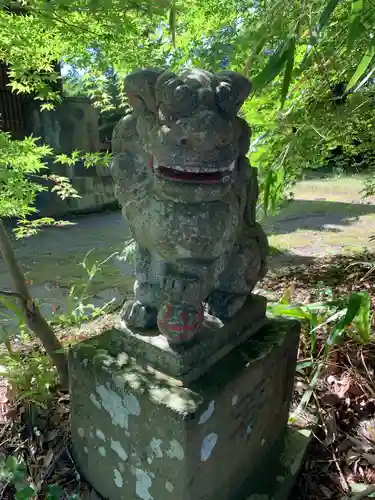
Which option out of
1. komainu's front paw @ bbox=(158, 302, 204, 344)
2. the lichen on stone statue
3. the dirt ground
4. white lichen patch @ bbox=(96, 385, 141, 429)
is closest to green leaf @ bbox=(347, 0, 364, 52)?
the lichen on stone statue

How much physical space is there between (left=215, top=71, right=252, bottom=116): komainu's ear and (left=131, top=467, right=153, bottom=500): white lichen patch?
1.08 metres

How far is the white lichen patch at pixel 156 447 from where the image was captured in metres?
1.25

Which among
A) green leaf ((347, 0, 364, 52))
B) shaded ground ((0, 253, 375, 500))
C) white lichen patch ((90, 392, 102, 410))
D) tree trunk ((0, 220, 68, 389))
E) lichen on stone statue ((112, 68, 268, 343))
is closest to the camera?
lichen on stone statue ((112, 68, 268, 343))

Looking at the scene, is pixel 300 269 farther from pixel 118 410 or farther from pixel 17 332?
pixel 118 410

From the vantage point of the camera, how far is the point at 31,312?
1.86 meters

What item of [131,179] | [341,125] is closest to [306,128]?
[341,125]

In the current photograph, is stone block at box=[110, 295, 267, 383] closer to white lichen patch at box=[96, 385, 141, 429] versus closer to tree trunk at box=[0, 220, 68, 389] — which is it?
white lichen patch at box=[96, 385, 141, 429]

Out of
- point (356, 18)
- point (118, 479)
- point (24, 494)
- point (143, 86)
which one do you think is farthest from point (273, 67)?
point (24, 494)

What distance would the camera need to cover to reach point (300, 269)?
155 inches

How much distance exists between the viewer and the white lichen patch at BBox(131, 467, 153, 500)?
1329 mm

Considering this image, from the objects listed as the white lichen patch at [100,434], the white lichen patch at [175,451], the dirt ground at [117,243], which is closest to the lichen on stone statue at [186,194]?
the white lichen patch at [175,451]

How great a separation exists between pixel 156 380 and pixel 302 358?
1.10 metres

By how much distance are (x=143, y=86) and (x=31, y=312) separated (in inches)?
45.4

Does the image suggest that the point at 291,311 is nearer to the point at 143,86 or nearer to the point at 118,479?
the point at 118,479
